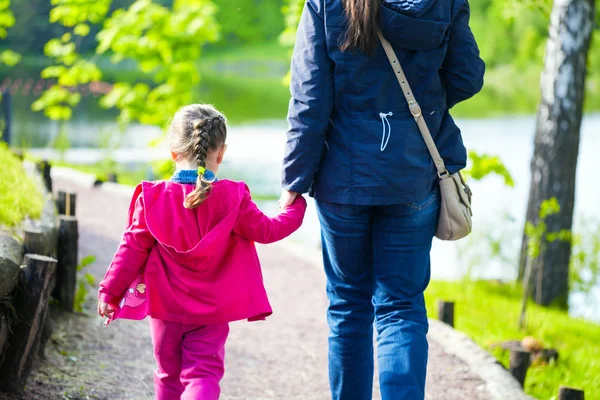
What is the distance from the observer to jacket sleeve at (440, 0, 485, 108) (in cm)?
279

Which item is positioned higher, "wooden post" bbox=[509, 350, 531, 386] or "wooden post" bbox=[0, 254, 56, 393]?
"wooden post" bbox=[0, 254, 56, 393]

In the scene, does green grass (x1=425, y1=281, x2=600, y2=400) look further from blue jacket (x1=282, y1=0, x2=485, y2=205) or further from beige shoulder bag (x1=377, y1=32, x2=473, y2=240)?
blue jacket (x1=282, y1=0, x2=485, y2=205)

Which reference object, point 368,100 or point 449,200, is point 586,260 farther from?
point 368,100

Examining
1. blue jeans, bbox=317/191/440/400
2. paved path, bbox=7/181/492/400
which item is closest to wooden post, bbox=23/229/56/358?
paved path, bbox=7/181/492/400

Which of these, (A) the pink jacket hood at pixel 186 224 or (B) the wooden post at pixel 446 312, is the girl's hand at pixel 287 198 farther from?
(B) the wooden post at pixel 446 312

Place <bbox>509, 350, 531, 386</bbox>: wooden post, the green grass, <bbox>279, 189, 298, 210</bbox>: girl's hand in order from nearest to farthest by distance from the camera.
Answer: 1. <bbox>279, 189, 298, 210</bbox>: girl's hand
2. <bbox>509, 350, 531, 386</bbox>: wooden post
3. the green grass

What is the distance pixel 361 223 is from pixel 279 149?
13395mm

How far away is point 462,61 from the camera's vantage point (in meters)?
2.81

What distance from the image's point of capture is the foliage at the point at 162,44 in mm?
9602

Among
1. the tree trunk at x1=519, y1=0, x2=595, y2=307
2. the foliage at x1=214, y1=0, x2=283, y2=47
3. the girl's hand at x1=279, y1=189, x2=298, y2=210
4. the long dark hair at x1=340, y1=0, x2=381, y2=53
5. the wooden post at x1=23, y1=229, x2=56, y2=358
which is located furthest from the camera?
the foliage at x1=214, y1=0, x2=283, y2=47

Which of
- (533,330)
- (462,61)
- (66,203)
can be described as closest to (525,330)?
(533,330)

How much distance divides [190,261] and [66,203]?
9.11ft

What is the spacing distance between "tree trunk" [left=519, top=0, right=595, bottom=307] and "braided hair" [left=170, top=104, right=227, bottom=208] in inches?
187

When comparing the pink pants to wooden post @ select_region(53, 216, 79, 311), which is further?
wooden post @ select_region(53, 216, 79, 311)
